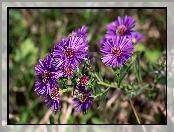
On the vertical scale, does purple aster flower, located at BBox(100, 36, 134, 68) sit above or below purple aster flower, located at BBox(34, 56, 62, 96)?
above

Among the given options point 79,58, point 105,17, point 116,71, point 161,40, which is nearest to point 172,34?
point 161,40

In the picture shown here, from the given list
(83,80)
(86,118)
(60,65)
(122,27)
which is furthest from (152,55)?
(60,65)

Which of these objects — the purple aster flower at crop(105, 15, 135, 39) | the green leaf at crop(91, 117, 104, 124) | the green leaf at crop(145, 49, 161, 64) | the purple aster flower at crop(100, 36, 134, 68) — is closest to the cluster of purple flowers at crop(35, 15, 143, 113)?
the purple aster flower at crop(100, 36, 134, 68)

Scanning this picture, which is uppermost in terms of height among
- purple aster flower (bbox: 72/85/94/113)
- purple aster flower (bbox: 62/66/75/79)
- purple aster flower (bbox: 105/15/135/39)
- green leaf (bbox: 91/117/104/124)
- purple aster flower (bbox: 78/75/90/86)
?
purple aster flower (bbox: 105/15/135/39)

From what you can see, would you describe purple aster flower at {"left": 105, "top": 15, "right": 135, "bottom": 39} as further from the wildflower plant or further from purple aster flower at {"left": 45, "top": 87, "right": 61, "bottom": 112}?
purple aster flower at {"left": 45, "top": 87, "right": 61, "bottom": 112}

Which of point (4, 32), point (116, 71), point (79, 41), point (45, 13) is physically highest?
point (45, 13)

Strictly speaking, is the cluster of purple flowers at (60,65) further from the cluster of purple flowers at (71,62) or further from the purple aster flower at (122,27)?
the purple aster flower at (122,27)

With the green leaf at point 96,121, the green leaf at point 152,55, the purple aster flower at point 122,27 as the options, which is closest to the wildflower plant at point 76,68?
the purple aster flower at point 122,27

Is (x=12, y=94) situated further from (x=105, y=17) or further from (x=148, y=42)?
(x=148, y=42)
